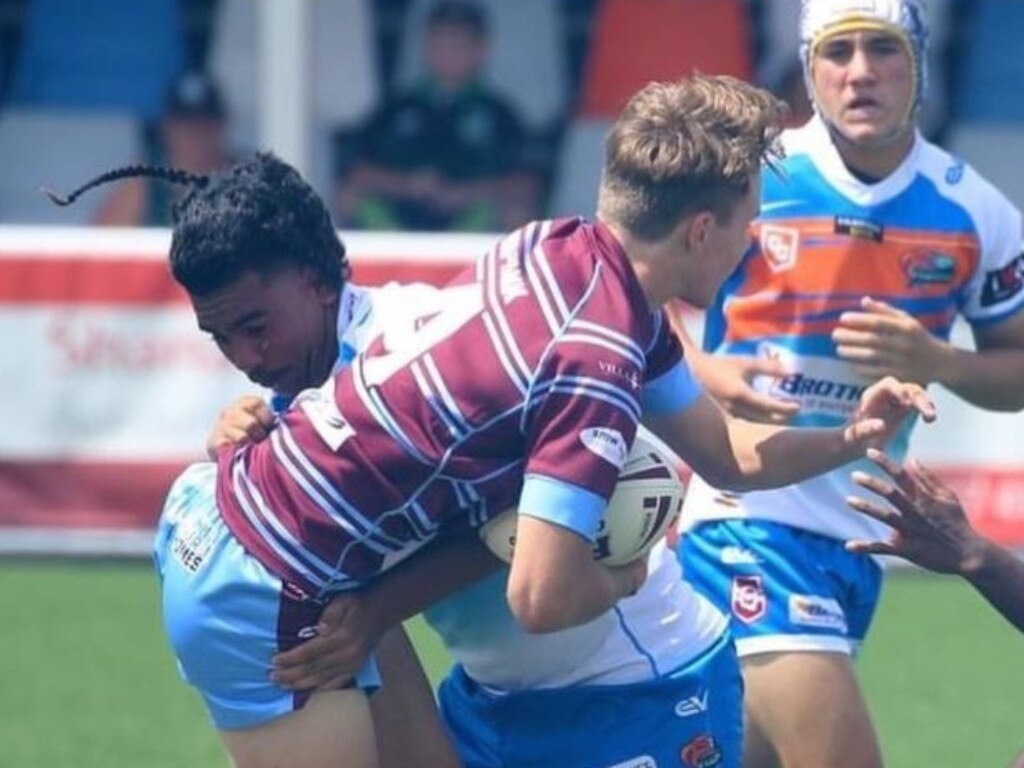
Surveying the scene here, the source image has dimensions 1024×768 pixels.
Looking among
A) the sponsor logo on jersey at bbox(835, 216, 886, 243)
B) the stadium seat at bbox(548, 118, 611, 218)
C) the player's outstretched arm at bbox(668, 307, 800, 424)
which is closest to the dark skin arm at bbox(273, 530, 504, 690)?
the player's outstretched arm at bbox(668, 307, 800, 424)

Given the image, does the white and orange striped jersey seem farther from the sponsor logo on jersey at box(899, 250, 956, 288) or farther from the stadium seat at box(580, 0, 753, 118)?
the stadium seat at box(580, 0, 753, 118)

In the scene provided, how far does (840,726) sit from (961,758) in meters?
2.00

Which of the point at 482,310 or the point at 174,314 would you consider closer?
the point at 482,310

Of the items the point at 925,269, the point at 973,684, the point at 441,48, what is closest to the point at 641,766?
the point at 925,269

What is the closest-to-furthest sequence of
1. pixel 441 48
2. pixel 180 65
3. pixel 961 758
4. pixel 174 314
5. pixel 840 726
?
pixel 840 726, pixel 961 758, pixel 174 314, pixel 441 48, pixel 180 65

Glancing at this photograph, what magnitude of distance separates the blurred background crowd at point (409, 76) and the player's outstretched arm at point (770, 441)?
28.0 feet

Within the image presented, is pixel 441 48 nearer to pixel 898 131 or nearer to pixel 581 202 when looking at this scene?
pixel 581 202

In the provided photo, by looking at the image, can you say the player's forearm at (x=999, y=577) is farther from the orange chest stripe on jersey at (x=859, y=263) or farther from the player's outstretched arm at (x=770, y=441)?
the orange chest stripe on jersey at (x=859, y=263)

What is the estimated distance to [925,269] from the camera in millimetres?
6043

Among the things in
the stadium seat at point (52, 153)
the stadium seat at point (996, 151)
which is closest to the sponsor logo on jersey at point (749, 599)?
the stadium seat at point (52, 153)

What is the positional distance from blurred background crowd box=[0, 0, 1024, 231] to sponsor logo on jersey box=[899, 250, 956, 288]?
759cm

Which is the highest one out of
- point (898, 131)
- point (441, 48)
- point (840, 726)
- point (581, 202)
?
point (898, 131)

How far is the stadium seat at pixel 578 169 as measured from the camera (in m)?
14.1

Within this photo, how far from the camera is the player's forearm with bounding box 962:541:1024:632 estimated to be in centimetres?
468
